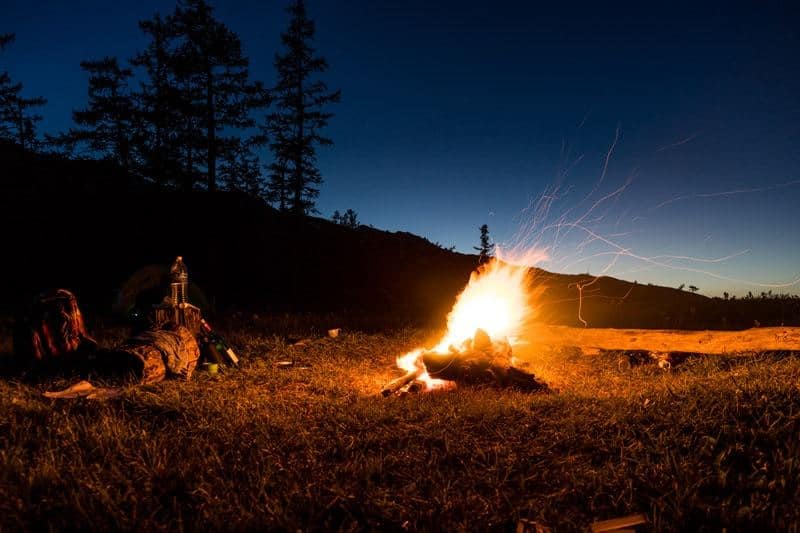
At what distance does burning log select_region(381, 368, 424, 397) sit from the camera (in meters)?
6.92

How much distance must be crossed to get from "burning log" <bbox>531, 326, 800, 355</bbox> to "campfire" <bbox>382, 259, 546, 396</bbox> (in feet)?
3.51

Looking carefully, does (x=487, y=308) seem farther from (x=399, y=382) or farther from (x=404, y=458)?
(x=404, y=458)

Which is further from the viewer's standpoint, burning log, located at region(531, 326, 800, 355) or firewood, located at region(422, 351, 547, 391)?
burning log, located at region(531, 326, 800, 355)

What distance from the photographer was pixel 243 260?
78.5ft

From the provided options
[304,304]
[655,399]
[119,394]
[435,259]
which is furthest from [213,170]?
[655,399]

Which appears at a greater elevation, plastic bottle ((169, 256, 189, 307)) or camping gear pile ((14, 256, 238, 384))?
plastic bottle ((169, 256, 189, 307))

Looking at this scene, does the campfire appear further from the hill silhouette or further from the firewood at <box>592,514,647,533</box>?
the hill silhouette

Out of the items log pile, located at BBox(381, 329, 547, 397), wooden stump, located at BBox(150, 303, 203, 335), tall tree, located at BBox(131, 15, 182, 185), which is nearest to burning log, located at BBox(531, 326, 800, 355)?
log pile, located at BBox(381, 329, 547, 397)

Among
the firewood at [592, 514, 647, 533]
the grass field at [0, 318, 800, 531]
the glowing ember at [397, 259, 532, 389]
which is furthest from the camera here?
the glowing ember at [397, 259, 532, 389]

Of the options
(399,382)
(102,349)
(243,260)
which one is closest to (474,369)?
(399,382)

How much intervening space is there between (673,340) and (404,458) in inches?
307

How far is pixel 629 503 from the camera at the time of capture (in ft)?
11.5

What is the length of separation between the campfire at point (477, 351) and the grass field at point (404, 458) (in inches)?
39.6

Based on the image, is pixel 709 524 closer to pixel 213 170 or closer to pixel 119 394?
pixel 119 394
